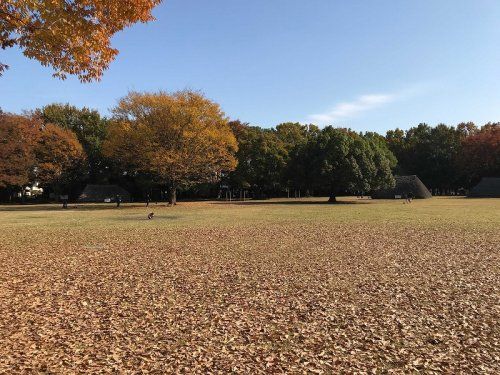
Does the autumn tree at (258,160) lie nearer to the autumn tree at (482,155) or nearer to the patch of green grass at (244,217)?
the patch of green grass at (244,217)

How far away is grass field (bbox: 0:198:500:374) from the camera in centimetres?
475

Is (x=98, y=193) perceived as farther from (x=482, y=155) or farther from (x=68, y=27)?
(x=482, y=155)

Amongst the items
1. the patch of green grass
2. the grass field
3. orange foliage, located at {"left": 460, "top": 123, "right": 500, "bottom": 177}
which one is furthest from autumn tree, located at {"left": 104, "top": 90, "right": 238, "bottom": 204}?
orange foliage, located at {"left": 460, "top": 123, "right": 500, "bottom": 177}

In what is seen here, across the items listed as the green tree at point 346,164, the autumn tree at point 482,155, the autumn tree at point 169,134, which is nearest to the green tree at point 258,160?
the green tree at point 346,164

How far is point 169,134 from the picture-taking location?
42094 mm

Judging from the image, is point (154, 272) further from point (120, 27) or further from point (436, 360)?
point (436, 360)

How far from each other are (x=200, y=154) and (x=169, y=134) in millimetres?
3908

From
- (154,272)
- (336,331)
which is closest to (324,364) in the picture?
(336,331)

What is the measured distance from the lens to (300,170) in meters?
55.1

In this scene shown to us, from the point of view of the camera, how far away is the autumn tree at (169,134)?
1619 inches

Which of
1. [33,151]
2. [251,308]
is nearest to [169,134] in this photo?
[33,151]

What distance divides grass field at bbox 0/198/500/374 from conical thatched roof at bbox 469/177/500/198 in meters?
63.5

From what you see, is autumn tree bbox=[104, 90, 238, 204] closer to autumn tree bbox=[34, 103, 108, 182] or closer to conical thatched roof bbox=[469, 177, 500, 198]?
autumn tree bbox=[34, 103, 108, 182]

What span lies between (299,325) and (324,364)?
1.32 metres
